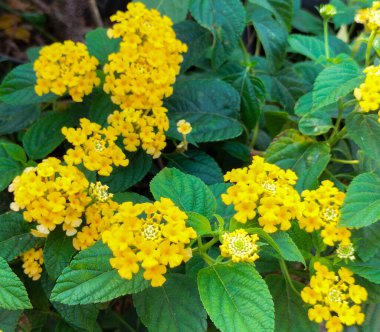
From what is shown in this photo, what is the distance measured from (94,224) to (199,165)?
0.42m

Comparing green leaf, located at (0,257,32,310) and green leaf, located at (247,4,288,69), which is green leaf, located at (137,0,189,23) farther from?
green leaf, located at (0,257,32,310)

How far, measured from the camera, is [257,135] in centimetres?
161

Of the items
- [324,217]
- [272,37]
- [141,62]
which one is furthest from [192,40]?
[324,217]

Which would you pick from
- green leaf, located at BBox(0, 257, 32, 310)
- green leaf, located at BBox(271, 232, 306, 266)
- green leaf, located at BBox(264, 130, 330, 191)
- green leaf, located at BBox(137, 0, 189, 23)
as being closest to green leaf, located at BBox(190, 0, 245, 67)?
green leaf, located at BBox(137, 0, 189, 23)

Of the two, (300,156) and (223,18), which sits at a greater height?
(223,18)

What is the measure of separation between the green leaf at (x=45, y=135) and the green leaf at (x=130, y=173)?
15 centimetres

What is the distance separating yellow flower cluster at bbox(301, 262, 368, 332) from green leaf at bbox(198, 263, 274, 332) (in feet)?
0.53

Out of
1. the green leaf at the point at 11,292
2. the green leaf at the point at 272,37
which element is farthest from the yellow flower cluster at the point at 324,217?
the green leaf at the point at 272,37

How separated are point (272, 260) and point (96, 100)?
56cm

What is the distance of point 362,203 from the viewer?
106 centimetres

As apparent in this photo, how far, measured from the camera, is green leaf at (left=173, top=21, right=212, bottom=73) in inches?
61.6

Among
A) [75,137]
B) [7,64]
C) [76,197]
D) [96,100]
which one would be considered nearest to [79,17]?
[7,64]

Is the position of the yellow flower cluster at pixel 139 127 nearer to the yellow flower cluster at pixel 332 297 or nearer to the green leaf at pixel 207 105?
the green leaf at pixel 207 105

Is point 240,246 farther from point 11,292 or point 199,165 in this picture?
point 199,165
